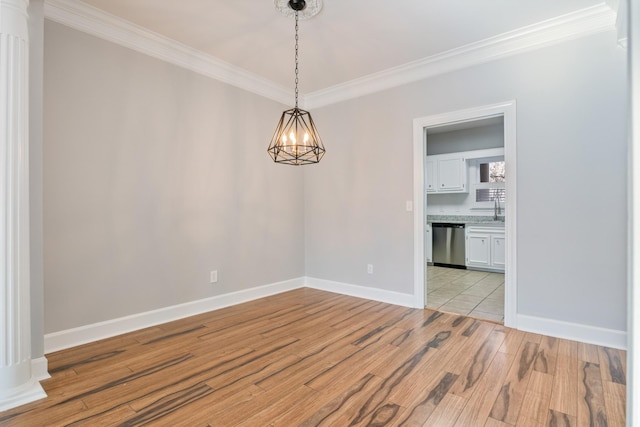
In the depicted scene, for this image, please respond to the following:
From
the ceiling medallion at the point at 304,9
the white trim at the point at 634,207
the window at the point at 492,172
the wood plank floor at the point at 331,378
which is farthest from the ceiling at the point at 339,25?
the window at the point at 492,172

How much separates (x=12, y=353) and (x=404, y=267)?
3392mm

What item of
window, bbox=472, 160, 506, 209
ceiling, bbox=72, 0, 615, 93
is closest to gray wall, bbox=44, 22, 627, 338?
ceiling, bbox=72, 0, 615, 93

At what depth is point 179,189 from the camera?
10.8 feet

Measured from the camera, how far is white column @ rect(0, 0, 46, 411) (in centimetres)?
184

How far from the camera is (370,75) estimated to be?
3863 mm

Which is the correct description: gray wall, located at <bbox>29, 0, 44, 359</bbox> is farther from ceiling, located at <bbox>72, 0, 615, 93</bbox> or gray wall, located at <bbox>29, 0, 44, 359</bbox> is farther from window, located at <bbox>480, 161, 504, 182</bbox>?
window, located at <bbox>480, 161, 504, 182</bbox>

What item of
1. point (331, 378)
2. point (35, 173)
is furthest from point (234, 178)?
point (331, 378)

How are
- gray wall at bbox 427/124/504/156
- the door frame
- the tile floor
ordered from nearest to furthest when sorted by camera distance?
the door frame, the tile floor, gray wall at bbox 427/124/504/156

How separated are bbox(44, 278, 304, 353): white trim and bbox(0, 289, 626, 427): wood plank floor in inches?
3.6

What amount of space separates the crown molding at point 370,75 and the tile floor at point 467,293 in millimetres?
2641

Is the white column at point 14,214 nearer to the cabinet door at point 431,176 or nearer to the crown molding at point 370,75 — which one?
the crown molding at point 370,75

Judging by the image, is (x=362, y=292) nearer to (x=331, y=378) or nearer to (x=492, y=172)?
(x=331, y=378)

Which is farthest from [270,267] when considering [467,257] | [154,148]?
[467,257]

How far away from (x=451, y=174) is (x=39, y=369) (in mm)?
6533
